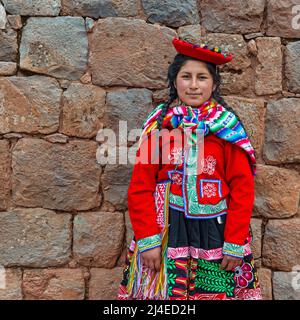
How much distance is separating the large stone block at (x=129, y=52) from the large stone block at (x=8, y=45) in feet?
1.37

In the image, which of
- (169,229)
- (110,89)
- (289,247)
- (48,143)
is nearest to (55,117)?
(48,143)

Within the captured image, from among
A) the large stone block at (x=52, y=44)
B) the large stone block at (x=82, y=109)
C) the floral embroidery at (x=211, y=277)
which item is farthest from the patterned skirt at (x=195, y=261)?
the large stone block at (x=52, y=44)

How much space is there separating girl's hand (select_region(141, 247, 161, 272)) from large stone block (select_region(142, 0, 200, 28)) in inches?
49.9

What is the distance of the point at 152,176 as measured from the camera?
1.89 meters

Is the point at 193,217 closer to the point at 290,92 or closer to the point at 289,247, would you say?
the point at 289,247

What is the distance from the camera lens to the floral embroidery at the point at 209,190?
1.84m

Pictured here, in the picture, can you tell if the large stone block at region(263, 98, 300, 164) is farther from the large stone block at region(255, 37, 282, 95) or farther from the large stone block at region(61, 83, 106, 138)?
the large stone block at region(61, 83, 106, 138)

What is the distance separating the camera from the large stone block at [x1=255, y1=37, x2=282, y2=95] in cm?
232

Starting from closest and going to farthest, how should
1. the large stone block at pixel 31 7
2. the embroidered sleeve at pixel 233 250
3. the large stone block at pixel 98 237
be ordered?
the embroidered sleeve at pixel 233 250 → the large stone block at pixel 31 7 → the large stone block at pixel 98 237

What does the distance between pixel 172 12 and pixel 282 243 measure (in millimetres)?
1455

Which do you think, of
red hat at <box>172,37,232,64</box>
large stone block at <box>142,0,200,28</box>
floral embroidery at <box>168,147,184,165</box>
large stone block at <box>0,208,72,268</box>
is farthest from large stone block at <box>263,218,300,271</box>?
large stone block at <box>142,0,200,28</box>

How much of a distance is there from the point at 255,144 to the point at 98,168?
903 millimetres

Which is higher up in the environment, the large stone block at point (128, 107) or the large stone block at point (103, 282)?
the large stone block at point (128, 107)

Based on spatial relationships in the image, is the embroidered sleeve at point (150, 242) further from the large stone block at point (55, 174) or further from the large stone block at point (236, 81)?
the large stone block at point (236, 81)
